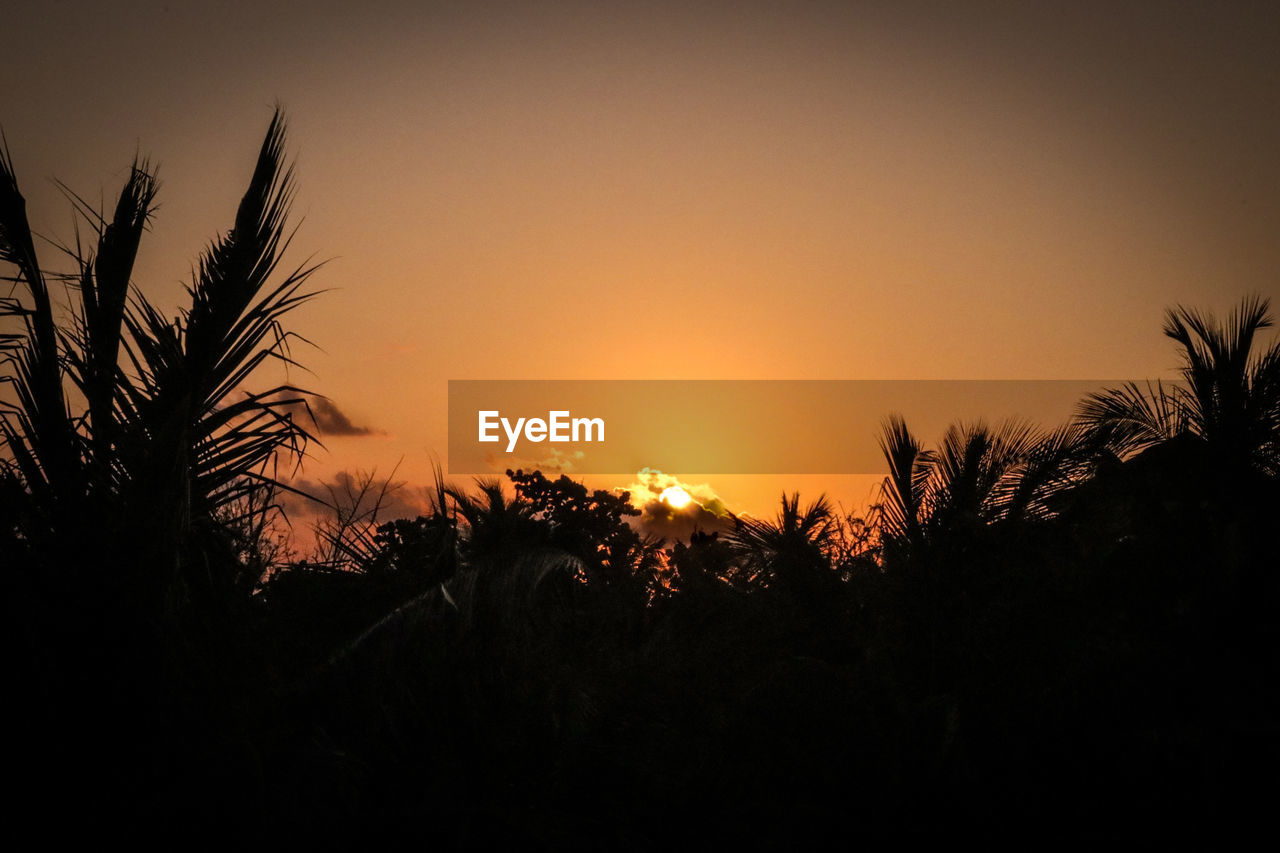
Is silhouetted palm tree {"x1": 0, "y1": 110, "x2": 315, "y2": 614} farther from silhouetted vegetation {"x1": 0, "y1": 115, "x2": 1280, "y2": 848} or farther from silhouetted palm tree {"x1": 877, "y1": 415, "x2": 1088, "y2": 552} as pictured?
silhouetted palm tree {"x1": 877, "y1": 415, "x2": 1088, "y2": 552}

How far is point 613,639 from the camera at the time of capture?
12180 millimetres

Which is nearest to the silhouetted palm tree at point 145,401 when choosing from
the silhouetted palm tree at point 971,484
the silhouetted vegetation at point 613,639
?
the silhouetted vegetation at point 613,639

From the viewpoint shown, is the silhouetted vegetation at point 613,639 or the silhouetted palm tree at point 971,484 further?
the silhouetted palm tree at point 971,484

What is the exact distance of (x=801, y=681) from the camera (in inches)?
404

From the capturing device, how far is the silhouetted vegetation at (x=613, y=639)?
400 cm

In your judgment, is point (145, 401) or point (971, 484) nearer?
point (145, 401)

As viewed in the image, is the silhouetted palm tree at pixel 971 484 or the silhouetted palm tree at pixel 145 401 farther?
the silhouetted palm tree at pixel 971 484

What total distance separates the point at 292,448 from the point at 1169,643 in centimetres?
811

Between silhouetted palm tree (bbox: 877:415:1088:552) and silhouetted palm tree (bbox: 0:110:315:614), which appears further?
silhouetted palm tree (bbox: 877:415:1088:552)

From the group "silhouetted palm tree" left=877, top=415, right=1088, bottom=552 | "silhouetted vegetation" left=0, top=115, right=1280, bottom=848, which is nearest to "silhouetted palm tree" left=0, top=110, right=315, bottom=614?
"silhouetted vegetation" left=0, top=115, right=1280, bottom=848

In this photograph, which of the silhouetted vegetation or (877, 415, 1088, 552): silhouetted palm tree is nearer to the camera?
the silhouetted vegetation

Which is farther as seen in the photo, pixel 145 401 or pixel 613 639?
pixel 613 639

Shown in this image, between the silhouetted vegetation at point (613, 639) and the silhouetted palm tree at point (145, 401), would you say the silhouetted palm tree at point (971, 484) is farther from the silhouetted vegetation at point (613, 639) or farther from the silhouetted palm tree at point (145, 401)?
the silhouetted palm tree at point (145, 401)

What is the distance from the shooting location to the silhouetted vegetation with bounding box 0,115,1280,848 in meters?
4.00
